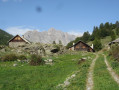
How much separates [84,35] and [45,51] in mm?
126197

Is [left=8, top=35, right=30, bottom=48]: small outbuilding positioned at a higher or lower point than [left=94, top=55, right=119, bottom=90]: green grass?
higher

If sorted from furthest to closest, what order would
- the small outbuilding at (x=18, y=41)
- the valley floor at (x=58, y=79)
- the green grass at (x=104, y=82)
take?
the small outbuilding at (x=18, y=41) < the valley floor at (x=58, y=79) < the green grass at (x=104, y=82)

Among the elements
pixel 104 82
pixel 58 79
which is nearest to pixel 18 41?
pixel 58 79

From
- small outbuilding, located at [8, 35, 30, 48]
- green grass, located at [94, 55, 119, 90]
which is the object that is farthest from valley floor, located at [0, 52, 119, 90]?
small outbuilding, located at [8, 35, 30, 48]

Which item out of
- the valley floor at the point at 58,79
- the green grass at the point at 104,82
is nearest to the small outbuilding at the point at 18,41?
the valley floor at the point at 58,79

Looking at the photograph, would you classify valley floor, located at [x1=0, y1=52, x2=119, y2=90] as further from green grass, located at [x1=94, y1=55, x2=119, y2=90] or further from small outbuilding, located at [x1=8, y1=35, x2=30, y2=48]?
small outbuilding, located at [x1=8, y1=35, x2=30, y2=48]

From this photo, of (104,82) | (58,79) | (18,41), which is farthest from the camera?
(18,41)

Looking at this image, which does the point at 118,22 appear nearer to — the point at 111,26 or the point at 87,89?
the point at 111,26

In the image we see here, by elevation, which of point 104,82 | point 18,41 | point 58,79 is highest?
point 18,41

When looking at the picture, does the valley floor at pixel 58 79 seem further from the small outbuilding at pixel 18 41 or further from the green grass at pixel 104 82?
the small outbuilding at pixel 18 41

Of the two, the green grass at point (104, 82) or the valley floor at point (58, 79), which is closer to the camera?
the green grass at point (104, 82)

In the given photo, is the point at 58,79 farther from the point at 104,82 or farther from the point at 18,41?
the point at 18,41

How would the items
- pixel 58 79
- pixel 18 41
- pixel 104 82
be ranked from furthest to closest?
pixel 18 41 → pixel 58 79 → pixel 104 82

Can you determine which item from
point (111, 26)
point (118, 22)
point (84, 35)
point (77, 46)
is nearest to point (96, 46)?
point (77, 46)
